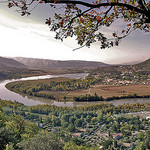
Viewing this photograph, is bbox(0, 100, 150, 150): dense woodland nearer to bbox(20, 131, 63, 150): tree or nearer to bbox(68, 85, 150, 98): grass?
bbox(68, 85, 150, 98): grass

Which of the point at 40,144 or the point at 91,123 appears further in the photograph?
the point at 91,123

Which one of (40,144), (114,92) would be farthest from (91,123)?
(40,144)

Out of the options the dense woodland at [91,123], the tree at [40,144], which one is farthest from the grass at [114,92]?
the tree at [40,144]

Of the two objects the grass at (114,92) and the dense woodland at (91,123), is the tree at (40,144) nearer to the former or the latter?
the dense woodland at (91,123)

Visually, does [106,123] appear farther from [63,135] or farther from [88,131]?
[63,135]

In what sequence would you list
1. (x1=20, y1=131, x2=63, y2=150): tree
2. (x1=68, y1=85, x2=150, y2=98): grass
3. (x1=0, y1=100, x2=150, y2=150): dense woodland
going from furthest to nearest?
(x1=68, y1=85, x2=150, y2=98): grass, (x1=0, y1=100, x2=150, y2=150): dense woodland, (x1=20, y1=131, x2=63, y2=150): tree

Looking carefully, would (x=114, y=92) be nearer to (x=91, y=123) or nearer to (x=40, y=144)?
(x=91, y=123)

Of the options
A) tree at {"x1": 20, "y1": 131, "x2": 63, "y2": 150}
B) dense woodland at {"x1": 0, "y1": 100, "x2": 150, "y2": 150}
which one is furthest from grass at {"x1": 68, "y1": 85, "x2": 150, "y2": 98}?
tree at {"x1": 20, "y1": 131, "x2": 63, "y2": 150}

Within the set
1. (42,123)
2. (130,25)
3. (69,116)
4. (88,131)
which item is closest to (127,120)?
(88,131)

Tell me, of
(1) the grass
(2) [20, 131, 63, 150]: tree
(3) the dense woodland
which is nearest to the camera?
(2) [20, 131, 63, 150]: tree

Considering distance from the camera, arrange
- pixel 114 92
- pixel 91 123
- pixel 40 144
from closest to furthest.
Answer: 1. pixel 40 144
2. pixel 91 123
3. pixel 114 92

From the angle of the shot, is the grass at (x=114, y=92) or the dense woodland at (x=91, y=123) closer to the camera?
the dense woodland at (x=91, y=123)

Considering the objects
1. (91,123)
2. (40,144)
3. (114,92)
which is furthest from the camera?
(114,92)
